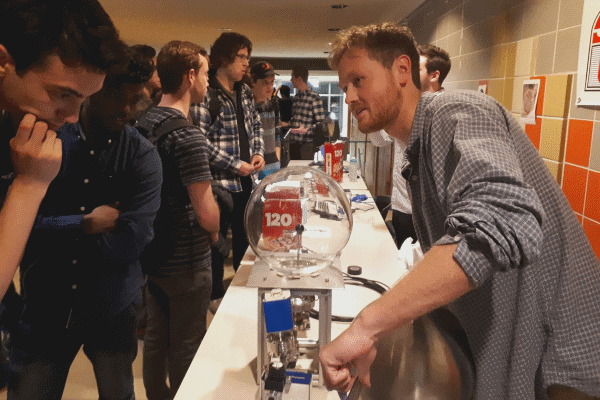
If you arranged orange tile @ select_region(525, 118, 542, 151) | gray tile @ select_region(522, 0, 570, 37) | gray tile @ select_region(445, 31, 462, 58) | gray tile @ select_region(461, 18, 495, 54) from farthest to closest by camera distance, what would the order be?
1. gray tile @ select_region(445, 31, 462, 58)
2. gray tile @ select_region(461, 18, 495, 54)
3. orange tile @ select_region(525, 118, 542, 151)
4. gray tile @ select_region(522, 0, 570, 37)

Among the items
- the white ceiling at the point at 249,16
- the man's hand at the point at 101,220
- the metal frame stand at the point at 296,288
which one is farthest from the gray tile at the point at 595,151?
the white ceiling at the point at 249,16

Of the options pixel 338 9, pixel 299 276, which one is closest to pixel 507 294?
pixel 299 276

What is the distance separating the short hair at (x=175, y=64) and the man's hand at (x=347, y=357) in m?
1.47

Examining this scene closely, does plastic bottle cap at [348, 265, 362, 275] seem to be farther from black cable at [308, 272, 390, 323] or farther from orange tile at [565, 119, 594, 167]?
orange tile at [565, 119, 594, 167]


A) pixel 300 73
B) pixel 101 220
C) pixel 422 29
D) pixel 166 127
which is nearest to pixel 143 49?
pixel 166 127

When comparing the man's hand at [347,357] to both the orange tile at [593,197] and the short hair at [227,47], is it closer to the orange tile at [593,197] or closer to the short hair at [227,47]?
the orange tile at [593,197]

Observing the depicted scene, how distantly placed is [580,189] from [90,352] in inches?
76.7

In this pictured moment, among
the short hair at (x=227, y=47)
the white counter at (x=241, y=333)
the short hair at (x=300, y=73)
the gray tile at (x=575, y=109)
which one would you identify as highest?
the short hair at (x=300, y=73)

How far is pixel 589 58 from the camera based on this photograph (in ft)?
5.86

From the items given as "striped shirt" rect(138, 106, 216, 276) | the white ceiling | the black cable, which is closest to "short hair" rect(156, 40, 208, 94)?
"striped shirt" rect(138, 106, 216, 276)

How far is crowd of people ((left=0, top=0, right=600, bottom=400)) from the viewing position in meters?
0.76

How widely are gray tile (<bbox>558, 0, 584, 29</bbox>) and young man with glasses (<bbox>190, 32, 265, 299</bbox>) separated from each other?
5.86 ft

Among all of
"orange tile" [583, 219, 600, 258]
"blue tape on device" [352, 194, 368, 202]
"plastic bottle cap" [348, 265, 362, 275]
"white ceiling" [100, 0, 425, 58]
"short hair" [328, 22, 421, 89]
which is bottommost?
"plastic bottle cap" [348, 265, 362, 275]

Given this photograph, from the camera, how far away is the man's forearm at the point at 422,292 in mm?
721
